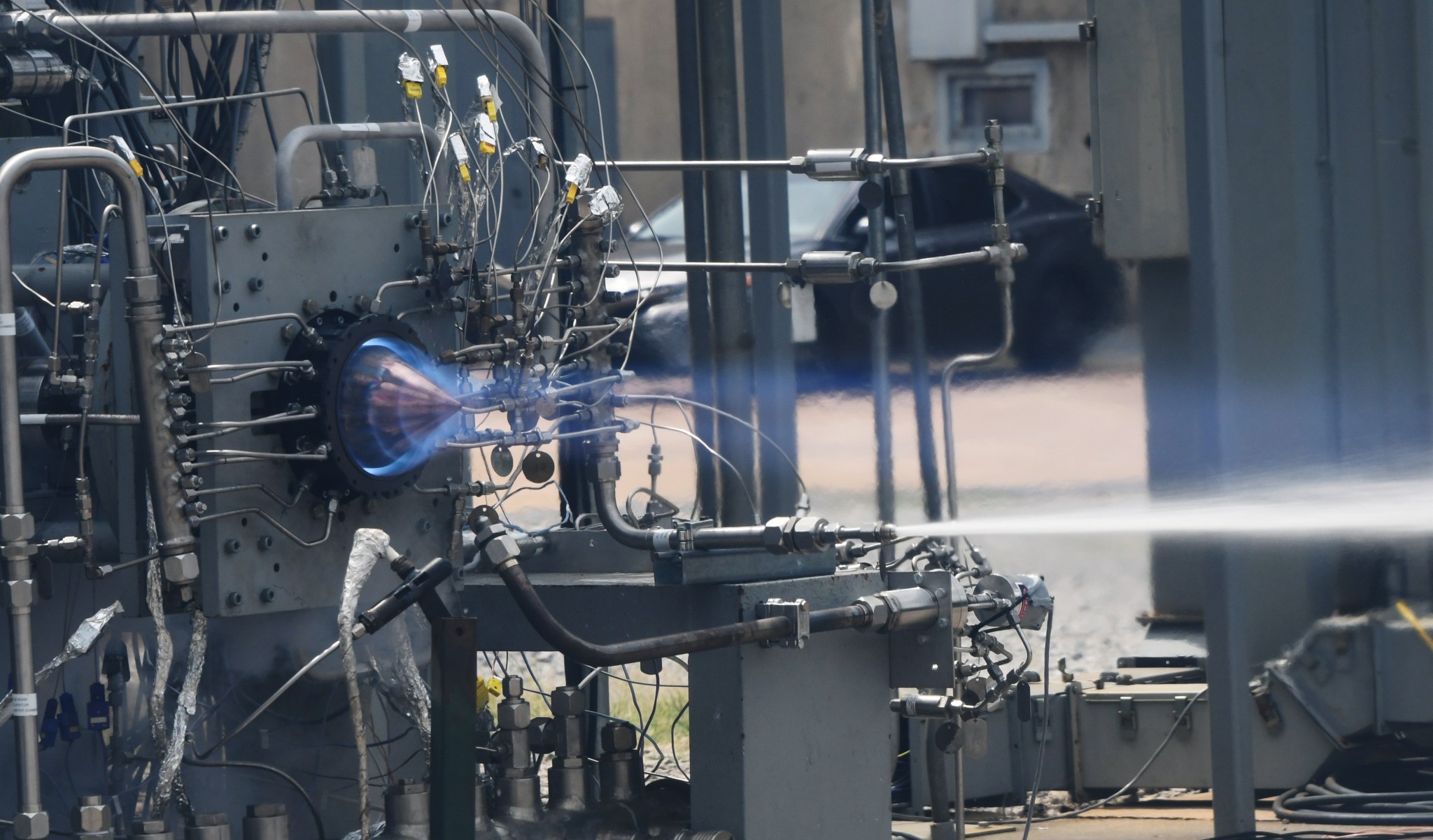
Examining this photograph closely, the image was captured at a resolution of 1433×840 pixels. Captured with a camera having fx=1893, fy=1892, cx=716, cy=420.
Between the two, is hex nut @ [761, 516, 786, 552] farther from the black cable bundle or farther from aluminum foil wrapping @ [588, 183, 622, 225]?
the black cable bundle

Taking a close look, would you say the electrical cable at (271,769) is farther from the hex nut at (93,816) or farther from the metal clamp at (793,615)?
the metal clamp at (793,615)

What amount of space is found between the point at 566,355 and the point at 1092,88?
6.87ft

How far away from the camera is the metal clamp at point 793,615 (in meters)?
3.18

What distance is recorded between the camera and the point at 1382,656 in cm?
475

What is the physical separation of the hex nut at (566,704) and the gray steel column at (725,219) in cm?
97

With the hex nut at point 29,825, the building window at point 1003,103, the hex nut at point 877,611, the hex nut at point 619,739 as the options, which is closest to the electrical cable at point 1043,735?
the hex nut at point 877,611

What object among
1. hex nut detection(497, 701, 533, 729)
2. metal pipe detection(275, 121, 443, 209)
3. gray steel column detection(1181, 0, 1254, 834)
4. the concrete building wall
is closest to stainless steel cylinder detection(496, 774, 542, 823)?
hex nut detection(497, 701, 533, 729)

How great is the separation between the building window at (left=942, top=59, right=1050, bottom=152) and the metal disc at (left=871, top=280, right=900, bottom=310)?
10536mm

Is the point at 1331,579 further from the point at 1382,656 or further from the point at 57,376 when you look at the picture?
the point at 57,376

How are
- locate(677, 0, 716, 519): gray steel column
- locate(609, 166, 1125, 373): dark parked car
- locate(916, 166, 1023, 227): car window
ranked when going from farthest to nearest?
locate(916, 166, 1023, 227): car window < locate(609, 166, 1125, 373): dark parked car < locate(677, 0, 716, 519): gray steel column

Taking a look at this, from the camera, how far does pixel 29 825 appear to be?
2830 millimetres

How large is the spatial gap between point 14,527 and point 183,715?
1.59 ft

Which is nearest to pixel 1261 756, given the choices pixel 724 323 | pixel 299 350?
pixel 724 323

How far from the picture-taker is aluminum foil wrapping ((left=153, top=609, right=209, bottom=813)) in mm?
3139
